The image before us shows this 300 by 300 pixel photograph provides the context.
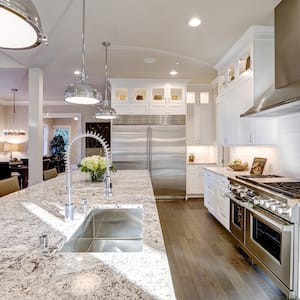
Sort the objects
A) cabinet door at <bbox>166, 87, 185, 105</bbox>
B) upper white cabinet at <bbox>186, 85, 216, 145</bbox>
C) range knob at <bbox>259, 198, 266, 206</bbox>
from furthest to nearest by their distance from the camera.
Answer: upper white cabinet at <bbox>186, 85, 216, 145</bbox> → cabinet door at <bbox>166, 87, 185, 105</bbox> → range knob at <bbox>259, 198, 266, 206</bbox>

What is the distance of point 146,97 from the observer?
6246mm

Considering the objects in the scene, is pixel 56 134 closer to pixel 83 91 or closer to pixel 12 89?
pixel 12 89

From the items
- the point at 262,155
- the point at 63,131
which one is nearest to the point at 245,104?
the point at 262,155

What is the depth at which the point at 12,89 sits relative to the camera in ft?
23.0

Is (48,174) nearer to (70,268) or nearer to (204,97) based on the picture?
(70,268)

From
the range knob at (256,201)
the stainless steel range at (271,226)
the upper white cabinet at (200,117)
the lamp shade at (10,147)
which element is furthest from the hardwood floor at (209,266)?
the lamp shade at (10,147)

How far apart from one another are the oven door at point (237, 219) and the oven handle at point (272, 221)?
32cm

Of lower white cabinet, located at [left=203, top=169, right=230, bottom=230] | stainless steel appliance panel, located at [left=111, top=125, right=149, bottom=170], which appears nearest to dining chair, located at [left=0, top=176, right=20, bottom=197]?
lower white cabinet, located at [left=203, top=169, right=230, bottom=230]

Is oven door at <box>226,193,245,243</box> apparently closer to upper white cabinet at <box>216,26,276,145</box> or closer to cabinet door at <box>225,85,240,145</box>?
upper white cabinet at <box>216,26,276,145</box>

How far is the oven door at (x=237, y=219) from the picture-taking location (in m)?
3.01

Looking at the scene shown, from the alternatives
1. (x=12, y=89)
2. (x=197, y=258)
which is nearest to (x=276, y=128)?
(x=197, y=258)

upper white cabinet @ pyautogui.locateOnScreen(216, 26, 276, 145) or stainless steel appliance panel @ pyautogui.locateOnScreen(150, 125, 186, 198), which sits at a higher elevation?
upper white cabinet @ pyautogui.locateOnScreen(216, 26, 276, 145)

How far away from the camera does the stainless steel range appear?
2.04 m

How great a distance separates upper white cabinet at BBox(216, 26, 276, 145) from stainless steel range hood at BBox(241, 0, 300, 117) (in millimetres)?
511
